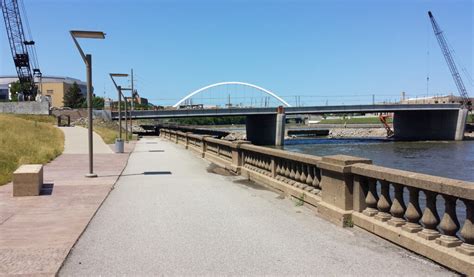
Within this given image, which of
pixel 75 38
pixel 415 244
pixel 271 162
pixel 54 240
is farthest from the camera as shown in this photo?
pixel 75 38

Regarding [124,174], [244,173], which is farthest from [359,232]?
[124,174]

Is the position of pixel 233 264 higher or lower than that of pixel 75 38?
lower

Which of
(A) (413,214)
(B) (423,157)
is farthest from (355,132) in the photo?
(A) (413,214)

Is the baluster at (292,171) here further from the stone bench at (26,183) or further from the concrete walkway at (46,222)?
the stone bench at (26,183)

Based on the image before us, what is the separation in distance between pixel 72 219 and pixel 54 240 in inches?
66.6

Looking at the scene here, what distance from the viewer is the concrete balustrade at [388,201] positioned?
559cm

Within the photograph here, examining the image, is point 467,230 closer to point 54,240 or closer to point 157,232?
point 157,232

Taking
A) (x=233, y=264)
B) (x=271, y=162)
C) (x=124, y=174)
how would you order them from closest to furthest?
(x=233, y=264) → (x=271, y=162) → (x=124, y=174)

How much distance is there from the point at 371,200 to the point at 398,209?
69 centimetres

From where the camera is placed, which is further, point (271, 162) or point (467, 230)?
point (271, 162)

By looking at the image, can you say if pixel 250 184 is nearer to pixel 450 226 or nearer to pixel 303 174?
pixel 303 174

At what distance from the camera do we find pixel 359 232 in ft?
24.4

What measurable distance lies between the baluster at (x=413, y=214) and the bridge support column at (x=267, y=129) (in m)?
82.3

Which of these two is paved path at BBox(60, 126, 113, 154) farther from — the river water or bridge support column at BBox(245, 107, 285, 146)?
bridge support column at BBox(245, 107, 285, 146)
